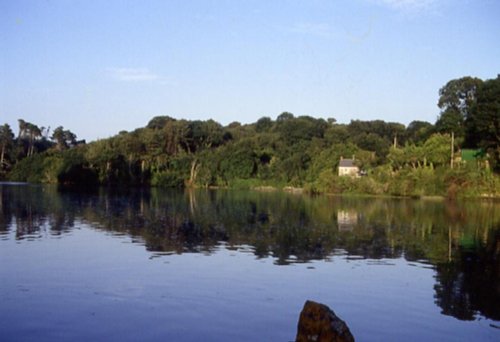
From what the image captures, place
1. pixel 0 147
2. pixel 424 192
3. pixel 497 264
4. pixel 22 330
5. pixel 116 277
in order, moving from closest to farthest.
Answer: pixel 22 330, pixel 116 277, pixel 497 264, pixel 424 192, pixel 0 147

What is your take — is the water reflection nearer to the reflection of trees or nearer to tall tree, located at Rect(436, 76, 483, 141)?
the reflection of trees

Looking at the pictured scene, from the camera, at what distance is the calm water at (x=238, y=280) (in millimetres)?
11891

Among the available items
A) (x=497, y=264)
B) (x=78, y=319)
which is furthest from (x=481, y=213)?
(x=78, y=319)

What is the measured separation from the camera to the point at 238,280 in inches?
651

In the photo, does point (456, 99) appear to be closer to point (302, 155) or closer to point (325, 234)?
point (302, 155)

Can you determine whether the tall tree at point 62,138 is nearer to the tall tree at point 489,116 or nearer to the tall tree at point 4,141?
the tall tree at point 4,141

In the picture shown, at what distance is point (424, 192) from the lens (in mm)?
67438

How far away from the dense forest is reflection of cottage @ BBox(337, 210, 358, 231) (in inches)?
1092

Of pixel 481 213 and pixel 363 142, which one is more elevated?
pixel 363 142

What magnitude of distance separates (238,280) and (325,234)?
1190 cm

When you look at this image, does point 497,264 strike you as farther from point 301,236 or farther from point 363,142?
point 363,142

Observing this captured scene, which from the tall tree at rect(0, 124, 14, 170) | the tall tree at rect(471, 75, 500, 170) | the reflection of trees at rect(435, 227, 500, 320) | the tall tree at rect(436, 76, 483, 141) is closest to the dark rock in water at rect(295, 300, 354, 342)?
the reflection of trees at rect(435, 227, 500, 320)

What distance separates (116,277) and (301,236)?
11596mm

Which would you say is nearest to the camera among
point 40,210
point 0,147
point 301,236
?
point 301,236
